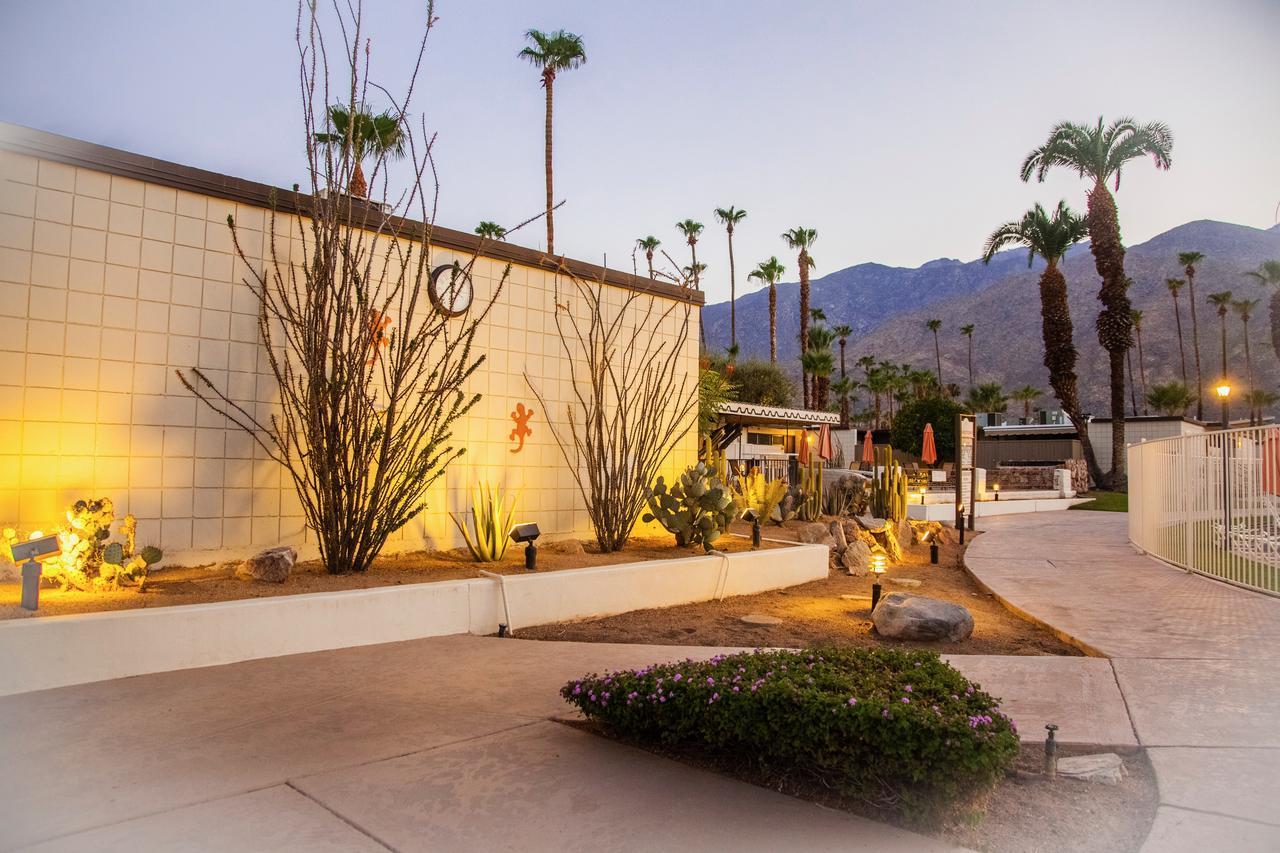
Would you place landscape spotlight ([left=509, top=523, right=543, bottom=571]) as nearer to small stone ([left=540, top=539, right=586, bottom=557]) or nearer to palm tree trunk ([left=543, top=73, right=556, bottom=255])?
small stone ([left=540, top=539, right=586, bottom=557])

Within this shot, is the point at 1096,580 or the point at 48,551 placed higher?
the point at 48,551

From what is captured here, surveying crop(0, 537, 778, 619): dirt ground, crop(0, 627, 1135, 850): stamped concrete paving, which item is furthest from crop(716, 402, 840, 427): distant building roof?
crop(0, 627, 1135, 850): stamped concrete paving

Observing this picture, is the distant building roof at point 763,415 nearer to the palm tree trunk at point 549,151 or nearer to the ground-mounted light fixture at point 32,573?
the palm tree trunk at point 549,151

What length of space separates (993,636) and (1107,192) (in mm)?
30615

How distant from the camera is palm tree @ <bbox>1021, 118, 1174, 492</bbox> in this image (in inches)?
1201

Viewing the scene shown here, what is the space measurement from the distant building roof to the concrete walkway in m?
10.9

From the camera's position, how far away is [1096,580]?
10.0m

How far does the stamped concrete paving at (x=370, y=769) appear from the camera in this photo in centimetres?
291

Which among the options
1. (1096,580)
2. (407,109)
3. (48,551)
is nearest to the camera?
(48,551)

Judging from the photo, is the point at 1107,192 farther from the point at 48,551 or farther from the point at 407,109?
the point at 48,551

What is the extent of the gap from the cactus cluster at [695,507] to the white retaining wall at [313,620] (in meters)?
1.00

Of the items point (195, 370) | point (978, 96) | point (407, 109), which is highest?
point (978, 96)

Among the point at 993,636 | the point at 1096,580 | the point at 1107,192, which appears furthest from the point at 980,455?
the point at 993,636

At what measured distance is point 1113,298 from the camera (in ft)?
106
